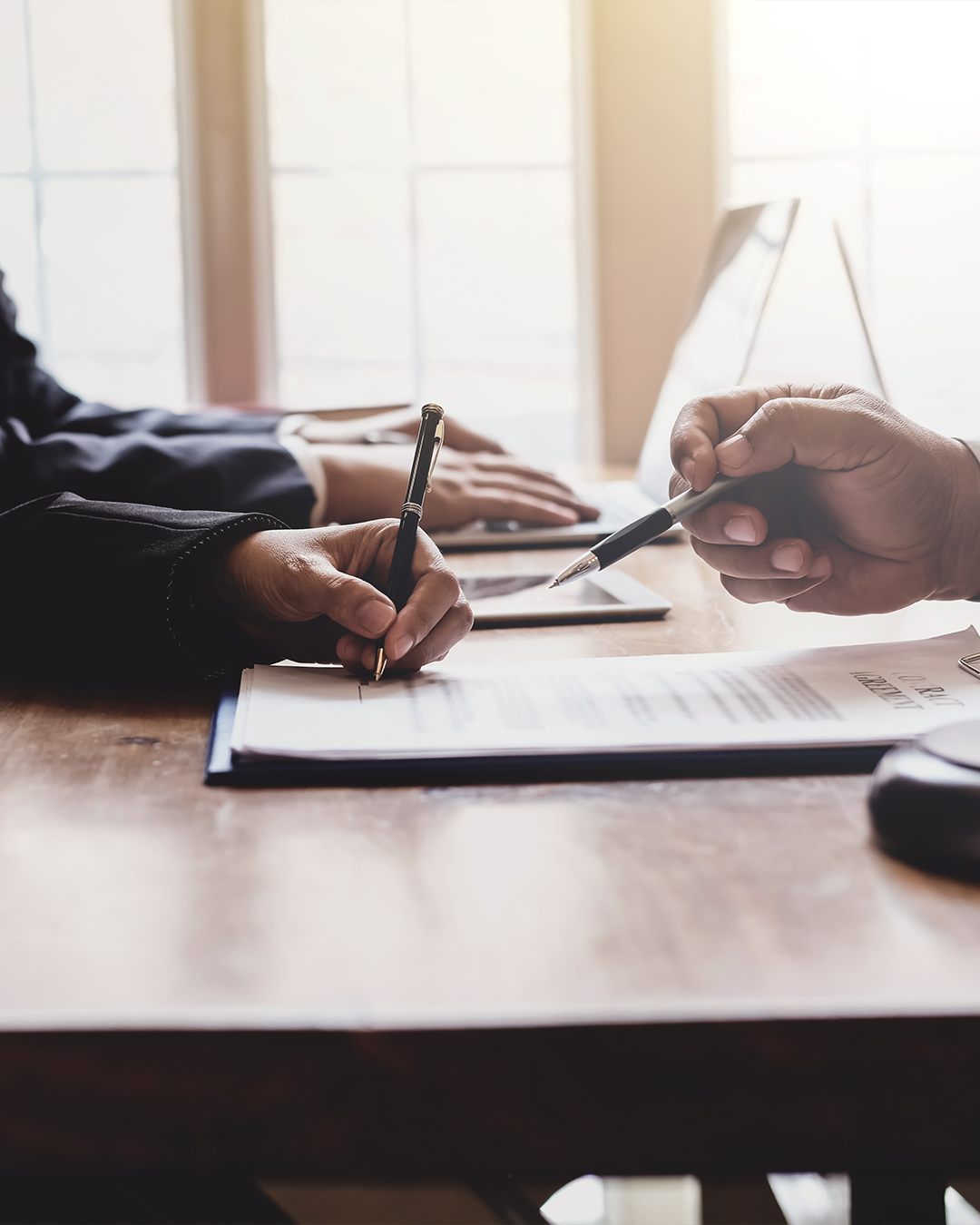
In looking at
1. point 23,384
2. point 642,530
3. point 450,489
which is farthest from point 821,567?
point 23,384

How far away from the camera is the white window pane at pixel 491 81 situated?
2799 mm

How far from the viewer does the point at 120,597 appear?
2.00ft

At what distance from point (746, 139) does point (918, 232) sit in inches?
20.8

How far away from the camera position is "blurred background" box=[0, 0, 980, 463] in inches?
109

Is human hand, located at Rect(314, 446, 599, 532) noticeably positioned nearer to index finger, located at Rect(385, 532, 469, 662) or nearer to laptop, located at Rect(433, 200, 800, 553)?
laptop, located at Rect(433, 200, 800, 553)

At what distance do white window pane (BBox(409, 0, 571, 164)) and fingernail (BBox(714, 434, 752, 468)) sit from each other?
2488mm

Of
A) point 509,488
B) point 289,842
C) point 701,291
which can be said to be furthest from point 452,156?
point 289,842

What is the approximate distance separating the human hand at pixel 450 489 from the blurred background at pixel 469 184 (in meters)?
1.79

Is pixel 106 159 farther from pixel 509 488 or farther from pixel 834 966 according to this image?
pixel 834 966

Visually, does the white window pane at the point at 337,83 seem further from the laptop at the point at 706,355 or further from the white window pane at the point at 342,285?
the laptop at the point at 706,355

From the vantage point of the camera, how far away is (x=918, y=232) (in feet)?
9.23

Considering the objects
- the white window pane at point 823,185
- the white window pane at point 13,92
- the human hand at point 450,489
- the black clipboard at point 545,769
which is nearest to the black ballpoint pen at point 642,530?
the black clipboard at point 545,769

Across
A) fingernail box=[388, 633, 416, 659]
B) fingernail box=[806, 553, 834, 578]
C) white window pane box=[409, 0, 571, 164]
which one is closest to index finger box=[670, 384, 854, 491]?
fingernail box=[806, 553, 834, 578]

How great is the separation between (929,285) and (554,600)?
2417 mm
